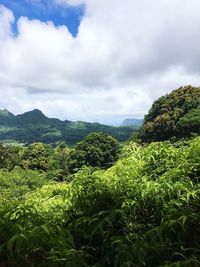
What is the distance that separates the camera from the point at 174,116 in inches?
2021

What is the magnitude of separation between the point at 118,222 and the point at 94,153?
4930 centimetres

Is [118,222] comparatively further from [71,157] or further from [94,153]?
[71,157]

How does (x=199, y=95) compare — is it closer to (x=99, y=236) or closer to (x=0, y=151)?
(x=0, y=151)

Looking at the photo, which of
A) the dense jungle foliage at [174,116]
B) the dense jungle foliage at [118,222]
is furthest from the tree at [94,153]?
the dense jungle foliage at [118,222]

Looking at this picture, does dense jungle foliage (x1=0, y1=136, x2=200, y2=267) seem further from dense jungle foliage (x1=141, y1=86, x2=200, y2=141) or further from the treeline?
the treeline

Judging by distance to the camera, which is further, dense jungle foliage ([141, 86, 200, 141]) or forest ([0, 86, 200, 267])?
dense jungle foliage ([141, 86, 200, 141])

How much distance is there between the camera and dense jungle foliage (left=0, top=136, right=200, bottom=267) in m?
3.36

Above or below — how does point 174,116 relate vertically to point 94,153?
above

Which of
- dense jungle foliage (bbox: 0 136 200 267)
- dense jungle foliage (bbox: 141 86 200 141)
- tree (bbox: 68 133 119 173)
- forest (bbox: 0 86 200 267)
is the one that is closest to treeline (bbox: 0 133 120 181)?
tree (bbox: 68 133 119 173)

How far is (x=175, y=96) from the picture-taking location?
182ft

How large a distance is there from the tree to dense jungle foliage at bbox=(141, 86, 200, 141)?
4.92 m

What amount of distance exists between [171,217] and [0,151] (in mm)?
51890

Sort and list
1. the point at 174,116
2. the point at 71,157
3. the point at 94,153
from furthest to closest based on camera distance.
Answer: the point at 71,157 < the point at 94,153 < the point at 174,116

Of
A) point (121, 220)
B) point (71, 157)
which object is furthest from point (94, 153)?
point (121, 220)
